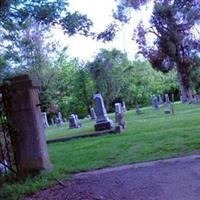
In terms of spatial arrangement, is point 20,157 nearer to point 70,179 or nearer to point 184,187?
point 70,179

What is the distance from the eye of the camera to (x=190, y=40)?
41719mm

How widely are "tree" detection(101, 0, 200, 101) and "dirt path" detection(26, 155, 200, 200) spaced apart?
107 ft

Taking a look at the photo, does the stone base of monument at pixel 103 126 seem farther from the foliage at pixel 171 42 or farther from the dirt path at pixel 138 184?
the foliage at pixel 171 42

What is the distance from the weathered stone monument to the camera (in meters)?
7.94

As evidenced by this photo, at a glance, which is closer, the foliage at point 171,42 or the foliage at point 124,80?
the foliage at point 171,42

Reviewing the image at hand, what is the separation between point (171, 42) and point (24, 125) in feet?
114

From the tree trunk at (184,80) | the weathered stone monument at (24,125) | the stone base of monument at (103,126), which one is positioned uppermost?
the tree trunk at (184,80)

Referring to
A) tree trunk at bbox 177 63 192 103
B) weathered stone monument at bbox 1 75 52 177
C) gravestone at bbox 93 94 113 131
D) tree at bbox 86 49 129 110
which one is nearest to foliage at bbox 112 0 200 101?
tree trunk at bbox 177 63 192 103

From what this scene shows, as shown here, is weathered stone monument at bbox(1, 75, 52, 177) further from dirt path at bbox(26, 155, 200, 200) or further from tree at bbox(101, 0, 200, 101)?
tree at bbox(101, 0, 200, 101)

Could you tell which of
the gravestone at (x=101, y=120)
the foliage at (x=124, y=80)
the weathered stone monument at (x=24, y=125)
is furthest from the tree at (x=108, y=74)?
the weathered stone monument at (x=24, y=125)

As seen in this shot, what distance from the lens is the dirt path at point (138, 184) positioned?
573cm

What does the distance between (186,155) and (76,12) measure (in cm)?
347

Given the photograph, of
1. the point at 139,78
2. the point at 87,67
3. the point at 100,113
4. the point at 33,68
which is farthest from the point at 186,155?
the point at 139,78

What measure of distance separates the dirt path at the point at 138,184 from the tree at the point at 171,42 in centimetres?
3268
